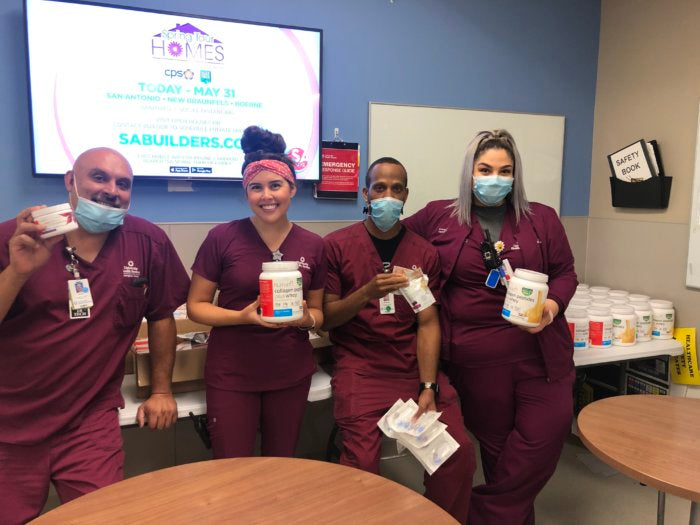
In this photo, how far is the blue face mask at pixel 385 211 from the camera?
1942 mm

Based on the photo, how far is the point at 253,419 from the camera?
1797mm

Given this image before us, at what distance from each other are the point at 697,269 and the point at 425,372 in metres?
1.77

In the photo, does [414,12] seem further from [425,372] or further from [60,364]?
[60,364]

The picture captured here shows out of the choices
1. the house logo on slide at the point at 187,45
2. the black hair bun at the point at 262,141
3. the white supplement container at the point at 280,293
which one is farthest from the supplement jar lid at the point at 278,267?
the house logo on slide at the point at 187,45

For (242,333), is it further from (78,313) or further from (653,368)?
(653,368)

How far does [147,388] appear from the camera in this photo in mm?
1857

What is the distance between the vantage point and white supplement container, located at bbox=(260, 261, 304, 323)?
1.38 m

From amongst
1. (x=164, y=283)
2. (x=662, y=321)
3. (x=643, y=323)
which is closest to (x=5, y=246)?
(x=164, y=283)

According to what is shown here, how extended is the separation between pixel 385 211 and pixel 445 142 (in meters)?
1.29

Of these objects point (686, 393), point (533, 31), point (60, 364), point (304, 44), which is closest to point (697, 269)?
point (686, 393)

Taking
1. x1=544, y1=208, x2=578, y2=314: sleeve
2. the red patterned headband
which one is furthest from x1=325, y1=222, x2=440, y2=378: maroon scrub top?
x1=544, y1=208, x2=578, y2=314: sleeve

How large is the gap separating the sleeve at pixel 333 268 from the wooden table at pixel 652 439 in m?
0.96

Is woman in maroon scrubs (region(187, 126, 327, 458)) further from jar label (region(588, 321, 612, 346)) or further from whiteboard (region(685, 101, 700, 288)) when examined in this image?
whiteboard (region(685, 101, 700, 288))

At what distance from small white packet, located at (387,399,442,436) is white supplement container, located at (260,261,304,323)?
65 cm
